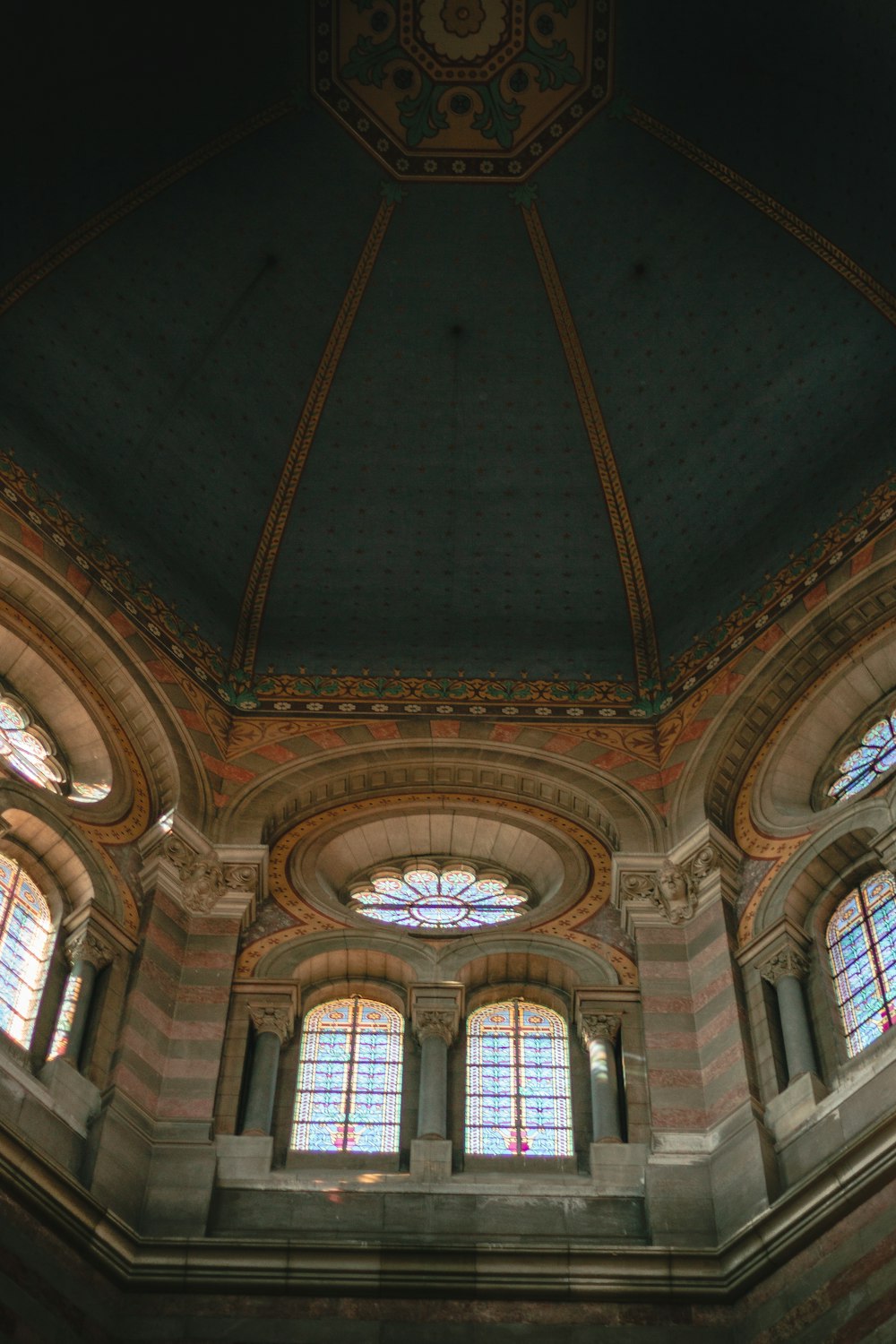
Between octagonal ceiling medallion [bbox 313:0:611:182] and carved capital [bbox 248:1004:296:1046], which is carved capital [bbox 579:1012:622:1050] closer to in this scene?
carved capital [bbox 248:1004:296:1046]

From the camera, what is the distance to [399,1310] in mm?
18078

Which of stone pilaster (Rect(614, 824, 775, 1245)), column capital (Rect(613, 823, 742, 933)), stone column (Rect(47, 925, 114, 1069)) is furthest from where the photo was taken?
column capital (Rect(613, 823, 742, 933))

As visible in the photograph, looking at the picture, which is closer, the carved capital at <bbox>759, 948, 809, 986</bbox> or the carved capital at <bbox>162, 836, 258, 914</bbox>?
the carved capital at <bbox>759, 948, 809, 986</bbox>

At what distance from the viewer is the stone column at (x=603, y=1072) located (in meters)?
20.5

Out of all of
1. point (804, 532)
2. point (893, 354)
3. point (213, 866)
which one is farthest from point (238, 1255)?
point (893, 354)

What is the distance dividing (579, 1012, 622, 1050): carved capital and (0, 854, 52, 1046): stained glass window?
5.71 m

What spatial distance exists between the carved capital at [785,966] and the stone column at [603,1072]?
166cm

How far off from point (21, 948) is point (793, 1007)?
802cm

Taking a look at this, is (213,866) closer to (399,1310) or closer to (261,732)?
(261,732)

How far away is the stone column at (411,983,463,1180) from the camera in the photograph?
20125 millimetres

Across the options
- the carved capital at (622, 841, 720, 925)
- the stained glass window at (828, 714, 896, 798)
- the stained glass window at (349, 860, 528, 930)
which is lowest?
the carved capital at (622, 841, 720, 925)

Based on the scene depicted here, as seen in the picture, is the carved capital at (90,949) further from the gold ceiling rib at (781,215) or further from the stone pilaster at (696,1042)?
the gold ceiling rib at (781,215)

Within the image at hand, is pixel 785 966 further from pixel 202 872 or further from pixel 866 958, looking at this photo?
pixel 202 872

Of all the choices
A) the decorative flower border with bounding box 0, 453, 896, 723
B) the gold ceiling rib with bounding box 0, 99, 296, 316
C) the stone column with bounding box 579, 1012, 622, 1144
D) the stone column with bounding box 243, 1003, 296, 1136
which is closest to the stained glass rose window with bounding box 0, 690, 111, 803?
the decorative flower border with bounding box 0, 453, 896, 723
